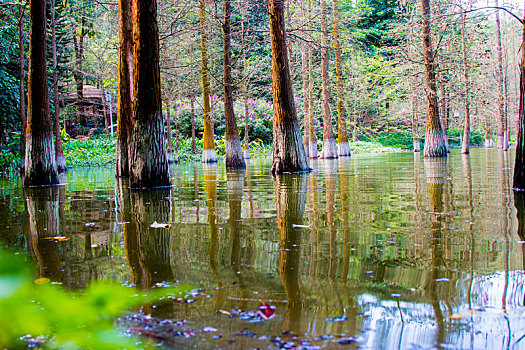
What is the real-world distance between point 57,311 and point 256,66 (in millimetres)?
26510

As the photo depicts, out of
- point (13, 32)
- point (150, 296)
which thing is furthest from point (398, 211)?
point (13, 32)

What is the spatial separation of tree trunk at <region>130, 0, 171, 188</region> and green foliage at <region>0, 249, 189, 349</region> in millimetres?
9626

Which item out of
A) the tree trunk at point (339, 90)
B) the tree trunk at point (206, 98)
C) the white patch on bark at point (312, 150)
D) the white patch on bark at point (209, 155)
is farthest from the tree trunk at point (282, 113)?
the white patch on bark at point (312, 150)

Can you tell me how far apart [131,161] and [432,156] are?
17532 millimetres

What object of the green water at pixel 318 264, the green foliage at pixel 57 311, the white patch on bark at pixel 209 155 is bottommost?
the green water at pixel 318 264

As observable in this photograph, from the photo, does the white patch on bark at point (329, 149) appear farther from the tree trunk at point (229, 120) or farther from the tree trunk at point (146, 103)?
the tree trunk at point (146, 103)

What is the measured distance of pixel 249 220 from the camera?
528cm

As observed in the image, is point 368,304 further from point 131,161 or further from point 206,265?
point 131,161

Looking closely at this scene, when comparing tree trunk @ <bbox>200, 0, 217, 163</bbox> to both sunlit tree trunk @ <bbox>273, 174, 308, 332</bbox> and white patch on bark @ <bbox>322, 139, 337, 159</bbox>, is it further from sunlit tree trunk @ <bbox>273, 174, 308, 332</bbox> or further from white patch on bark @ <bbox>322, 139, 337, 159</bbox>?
sunlit tree trunk @ <bbox>273, 174, 308, 332</bbox>

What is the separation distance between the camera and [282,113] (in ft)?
46.3

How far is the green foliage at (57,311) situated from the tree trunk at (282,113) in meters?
13.3

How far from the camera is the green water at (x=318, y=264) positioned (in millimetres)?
2008

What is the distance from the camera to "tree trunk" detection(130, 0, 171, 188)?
9.98 meters

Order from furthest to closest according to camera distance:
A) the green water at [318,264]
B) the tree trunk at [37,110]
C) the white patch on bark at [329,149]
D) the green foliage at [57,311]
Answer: the white patch on bark at [329,149] → the tree trunk at [37,110] → the green water at [318,264] → the green foliage at [57,311]
